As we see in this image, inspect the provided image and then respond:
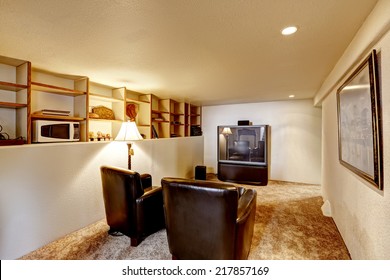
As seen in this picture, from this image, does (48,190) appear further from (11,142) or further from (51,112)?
(51,112)

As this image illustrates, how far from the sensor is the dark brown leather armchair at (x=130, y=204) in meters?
2.00

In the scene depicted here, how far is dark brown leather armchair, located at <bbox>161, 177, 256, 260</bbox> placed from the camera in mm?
1413

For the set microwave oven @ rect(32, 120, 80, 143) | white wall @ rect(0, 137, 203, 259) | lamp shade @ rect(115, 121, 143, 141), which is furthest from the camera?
lamp shade @ rect(115, 121, 143, 141)

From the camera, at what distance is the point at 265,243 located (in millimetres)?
2107

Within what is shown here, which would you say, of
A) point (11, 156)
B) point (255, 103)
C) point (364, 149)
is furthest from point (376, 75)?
point (255, 103)

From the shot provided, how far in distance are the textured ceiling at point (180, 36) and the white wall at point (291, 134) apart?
2161 millimetres

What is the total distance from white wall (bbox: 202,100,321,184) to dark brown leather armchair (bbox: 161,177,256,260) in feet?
11.8

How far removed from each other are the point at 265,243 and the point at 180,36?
2265 mm

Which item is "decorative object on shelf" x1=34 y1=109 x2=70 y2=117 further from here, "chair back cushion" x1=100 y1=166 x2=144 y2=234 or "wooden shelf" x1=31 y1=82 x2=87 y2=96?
"chair back cushion" x1=100 y1=166 x2=144 y2=234

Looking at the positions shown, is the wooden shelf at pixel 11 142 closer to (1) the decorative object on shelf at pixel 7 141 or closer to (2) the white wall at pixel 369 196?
(1) the decorative object on shelf at pixel 7 141

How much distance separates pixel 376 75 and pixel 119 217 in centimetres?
258

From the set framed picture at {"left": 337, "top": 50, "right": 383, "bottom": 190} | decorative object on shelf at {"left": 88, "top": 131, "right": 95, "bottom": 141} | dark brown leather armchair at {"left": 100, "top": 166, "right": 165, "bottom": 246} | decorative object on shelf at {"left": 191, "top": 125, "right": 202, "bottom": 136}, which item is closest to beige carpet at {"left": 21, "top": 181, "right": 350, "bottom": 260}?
dark brown leather armchair at {"left": 100, "top": 166, "right": 165, "bottom": 246}

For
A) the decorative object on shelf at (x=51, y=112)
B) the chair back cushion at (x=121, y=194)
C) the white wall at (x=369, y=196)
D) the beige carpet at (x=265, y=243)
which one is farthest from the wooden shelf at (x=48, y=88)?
the white wall at (x=369, y=196)

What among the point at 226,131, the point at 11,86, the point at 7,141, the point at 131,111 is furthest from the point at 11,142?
the point at 226,131
